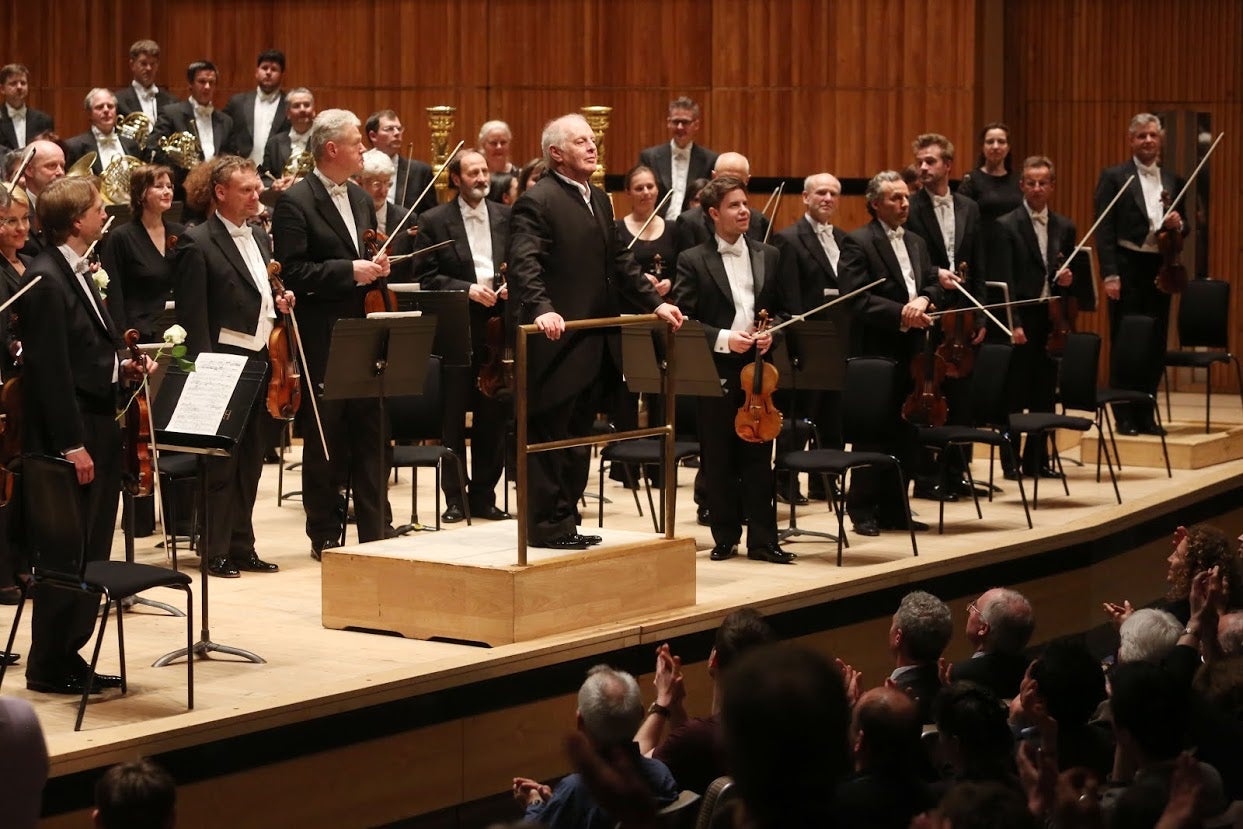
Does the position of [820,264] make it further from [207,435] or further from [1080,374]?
[207,435]

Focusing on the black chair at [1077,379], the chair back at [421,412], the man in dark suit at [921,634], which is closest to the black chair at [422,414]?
the chair back at [421,412]

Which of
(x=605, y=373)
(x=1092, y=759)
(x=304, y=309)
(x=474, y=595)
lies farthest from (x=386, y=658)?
(x=1092, y=759)

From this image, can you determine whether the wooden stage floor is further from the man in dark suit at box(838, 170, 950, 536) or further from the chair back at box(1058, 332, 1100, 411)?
the chair back at box(1058, 332, 1100, 411)

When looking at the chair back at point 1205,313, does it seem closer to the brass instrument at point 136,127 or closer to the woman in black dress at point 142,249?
the woman in black dress at point 142,249

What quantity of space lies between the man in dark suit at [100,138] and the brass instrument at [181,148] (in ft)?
0.56

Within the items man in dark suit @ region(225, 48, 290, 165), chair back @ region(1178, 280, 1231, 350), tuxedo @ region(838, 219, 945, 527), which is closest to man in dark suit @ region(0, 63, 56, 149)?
man in dark suit @ region(225, 48, 290, 165)

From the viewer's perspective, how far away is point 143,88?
10.5 metres

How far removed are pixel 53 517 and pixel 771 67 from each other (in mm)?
7321

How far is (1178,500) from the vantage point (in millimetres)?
8086

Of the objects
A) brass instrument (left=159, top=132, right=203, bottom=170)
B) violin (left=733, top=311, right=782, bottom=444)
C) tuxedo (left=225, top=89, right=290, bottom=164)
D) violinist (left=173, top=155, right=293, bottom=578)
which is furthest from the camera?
tuxedo (left=225, top=89, right=290, bottom=164)

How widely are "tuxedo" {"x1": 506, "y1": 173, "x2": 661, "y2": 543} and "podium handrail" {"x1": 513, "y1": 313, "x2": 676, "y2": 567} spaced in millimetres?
73

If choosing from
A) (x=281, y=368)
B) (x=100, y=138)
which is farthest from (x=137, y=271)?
(x=100, y=138)

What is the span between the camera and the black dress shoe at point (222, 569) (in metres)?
6.48

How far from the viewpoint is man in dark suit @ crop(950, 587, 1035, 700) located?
4.60m
